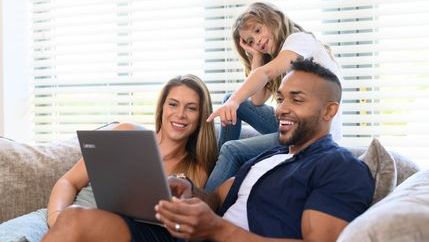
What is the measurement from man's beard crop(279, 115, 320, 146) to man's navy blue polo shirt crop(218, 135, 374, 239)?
0.04 meters

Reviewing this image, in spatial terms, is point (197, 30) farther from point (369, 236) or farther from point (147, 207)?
point (369, 236)

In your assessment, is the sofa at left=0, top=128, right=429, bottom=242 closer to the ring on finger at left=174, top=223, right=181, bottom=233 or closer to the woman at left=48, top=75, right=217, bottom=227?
the woman at left=48, top=75, right=217, bottom=227

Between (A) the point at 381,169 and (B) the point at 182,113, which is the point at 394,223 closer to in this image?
(A) the point at 381,169

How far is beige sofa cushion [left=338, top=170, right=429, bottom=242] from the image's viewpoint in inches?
40.5

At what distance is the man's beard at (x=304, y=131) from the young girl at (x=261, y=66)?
25 cm

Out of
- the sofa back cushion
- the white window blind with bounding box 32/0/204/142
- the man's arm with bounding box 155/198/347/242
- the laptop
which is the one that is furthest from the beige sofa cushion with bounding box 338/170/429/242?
the white window blind with bounding box 32/0/204/142

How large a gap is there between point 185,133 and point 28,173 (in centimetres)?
66

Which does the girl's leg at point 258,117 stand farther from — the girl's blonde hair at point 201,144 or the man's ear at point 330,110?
the man's ear at point 330,110

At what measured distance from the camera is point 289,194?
5.09 ft

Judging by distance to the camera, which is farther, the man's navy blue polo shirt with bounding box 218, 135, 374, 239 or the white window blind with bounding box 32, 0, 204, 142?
the white window blind with bounding box 32, 0, 204, 142

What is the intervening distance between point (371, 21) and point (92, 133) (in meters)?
1.52

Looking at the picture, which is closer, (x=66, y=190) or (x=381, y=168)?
(x=381, y=168)

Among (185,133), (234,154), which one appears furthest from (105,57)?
(234,154)

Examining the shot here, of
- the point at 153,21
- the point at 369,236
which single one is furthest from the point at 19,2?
the point at 369,236
